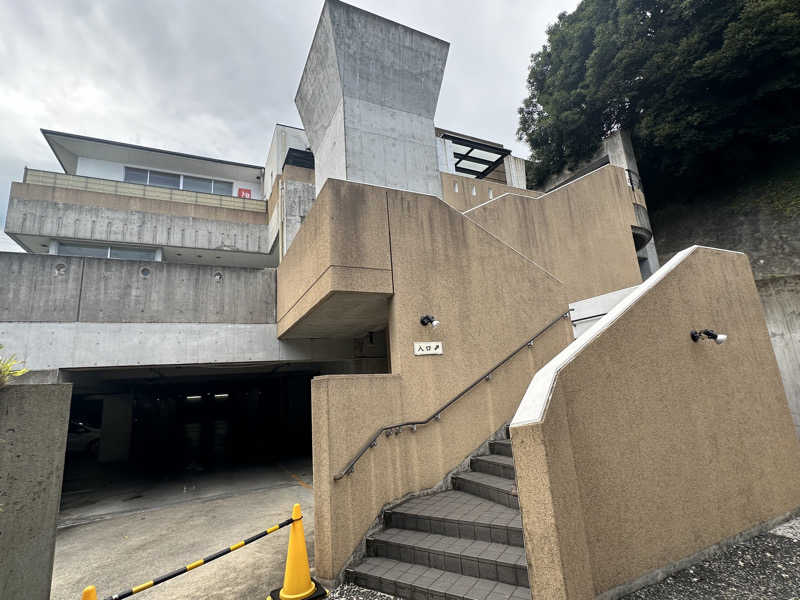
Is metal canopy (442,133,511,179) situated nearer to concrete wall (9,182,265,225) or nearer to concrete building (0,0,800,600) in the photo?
concrete wall (9,182,265,225)

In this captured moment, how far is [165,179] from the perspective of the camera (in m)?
16.8

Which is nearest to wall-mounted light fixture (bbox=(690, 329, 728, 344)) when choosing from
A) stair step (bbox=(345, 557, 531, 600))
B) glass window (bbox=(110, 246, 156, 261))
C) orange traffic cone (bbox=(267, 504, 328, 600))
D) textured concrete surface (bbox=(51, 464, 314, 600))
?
stair step (bbox=(345, 557, 531, 600))

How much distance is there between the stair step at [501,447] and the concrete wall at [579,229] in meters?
5.08

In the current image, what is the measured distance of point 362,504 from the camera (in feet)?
14.9

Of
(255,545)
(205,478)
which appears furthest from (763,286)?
(205,478)

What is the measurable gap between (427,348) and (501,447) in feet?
5.74

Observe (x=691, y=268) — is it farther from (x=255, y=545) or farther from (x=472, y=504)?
(x=255, y=545)

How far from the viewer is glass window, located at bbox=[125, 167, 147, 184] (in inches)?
639

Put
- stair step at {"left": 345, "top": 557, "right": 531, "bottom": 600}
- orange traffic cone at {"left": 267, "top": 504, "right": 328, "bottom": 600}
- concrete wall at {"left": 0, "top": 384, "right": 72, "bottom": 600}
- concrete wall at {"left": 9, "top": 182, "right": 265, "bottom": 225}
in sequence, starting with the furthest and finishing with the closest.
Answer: concrete wall at {"left": 9, "top": 182, "right": 265, "bottom": 225} < orange traffic cone at {"left": 267, "top": 504, "right": 328, "bottom": 600} < stair step at {"left": 345, "top": 557, "right": 531, "bottom": 600} < concrete wall at {"left": 0, "top": 384, "right": 72, "bottom": 600}

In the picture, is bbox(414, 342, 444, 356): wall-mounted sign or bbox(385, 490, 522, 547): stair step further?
bbox(414, 342, 444, 356): wall-mounted sign

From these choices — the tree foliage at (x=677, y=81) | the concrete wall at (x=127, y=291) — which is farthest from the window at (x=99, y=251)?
the tree foliage at (x=677, y=81)

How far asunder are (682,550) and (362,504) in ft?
10.5

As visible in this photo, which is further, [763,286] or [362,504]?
[763,286]

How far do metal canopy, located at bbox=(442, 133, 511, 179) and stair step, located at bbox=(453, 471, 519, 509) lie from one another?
1985cm
